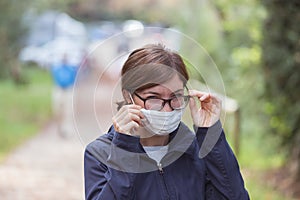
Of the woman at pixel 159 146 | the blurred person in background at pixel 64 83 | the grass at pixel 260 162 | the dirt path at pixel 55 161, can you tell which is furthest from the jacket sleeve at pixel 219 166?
the blurred person in background at pixel 64 83

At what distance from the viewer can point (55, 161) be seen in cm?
1321

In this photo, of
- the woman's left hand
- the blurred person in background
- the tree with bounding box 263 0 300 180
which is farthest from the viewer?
the blurred person in background

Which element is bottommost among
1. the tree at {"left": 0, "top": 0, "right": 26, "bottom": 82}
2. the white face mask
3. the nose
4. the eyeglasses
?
the white face mask

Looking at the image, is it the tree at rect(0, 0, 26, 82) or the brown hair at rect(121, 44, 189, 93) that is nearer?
the brown hair at rect(121, 44, 189, 93)

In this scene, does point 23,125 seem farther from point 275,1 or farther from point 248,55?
point 275,1

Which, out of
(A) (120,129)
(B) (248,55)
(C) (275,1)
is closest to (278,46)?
(C) (275,1)

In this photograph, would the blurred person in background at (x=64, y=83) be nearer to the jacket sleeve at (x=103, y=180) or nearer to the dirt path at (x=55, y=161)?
the dirt path at (x=55, y=161)

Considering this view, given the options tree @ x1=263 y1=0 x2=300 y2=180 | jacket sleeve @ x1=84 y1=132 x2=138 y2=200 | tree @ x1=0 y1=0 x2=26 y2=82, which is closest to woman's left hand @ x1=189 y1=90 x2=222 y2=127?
jacket sleeve @ x1=84 y1=132 x2=138 y2=200

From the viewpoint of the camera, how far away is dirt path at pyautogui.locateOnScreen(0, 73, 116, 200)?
3078 mm

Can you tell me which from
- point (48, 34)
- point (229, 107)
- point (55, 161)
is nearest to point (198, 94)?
point (229, 107)

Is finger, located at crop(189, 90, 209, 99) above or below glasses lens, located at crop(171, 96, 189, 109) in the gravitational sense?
above

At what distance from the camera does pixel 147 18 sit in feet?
151

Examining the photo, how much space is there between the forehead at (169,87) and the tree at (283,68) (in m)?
6.17

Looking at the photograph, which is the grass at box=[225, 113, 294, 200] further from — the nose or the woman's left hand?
the nose
